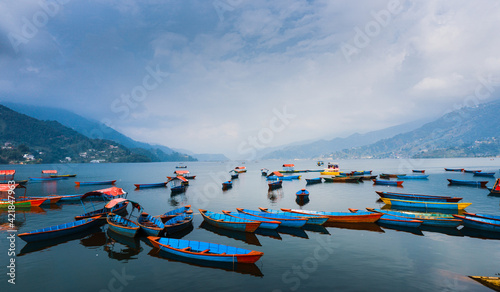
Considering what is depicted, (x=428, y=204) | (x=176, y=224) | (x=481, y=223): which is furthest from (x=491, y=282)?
(x=428, y=204)

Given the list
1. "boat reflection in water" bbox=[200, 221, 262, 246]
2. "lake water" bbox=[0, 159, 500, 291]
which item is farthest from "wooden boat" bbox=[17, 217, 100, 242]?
"boat reflection in water" bbox=[200, 221, 262, 246]

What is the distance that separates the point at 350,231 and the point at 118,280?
23.7 meters

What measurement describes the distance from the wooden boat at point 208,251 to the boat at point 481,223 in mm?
26346

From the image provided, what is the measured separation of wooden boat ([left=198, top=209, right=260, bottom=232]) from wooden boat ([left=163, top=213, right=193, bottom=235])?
2637mm

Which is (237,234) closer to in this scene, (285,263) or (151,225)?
(285,263)

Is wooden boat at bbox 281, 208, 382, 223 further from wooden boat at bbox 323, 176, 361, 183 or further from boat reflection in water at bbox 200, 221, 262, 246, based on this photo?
wooden boat at bbox 323, 176, 361, 183

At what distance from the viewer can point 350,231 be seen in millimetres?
26484

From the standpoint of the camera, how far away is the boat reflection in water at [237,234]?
23.9 metres

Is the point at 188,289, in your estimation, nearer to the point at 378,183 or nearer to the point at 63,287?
the point at 63,287

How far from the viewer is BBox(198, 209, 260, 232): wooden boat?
25375 mm

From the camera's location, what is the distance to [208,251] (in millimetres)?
18797

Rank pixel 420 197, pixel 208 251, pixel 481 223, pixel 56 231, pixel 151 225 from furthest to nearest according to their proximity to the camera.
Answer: pixel 420 197 → pixel 151 225 → pixel 481 223 → pixel 56 231 → pixel 208 251

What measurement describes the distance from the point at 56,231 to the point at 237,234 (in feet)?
64.3

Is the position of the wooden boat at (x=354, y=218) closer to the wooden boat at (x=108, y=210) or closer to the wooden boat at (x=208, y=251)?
the wooden boat at (x=208, y=251)
